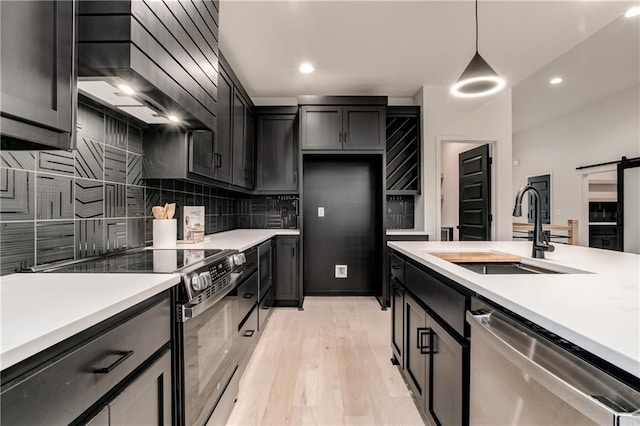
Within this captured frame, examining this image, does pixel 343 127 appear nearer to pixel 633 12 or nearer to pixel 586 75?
pixel 633 12

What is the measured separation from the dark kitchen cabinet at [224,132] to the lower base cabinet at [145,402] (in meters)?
1.65

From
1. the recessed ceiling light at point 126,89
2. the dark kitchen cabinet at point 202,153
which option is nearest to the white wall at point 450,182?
the dark kitchen cabinet at point 202,153

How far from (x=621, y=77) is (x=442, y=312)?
5.20m

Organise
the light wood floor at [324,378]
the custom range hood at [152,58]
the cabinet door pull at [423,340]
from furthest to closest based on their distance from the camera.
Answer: the light wood floor at [324,378], the cabinet door pull at [423,340], the custom range hood at [152,58]

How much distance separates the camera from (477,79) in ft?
6.60

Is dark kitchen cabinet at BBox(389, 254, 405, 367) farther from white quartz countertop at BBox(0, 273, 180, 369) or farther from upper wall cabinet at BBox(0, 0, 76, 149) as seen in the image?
upper wall cabinet at BBox(0, 0, 76, 149)

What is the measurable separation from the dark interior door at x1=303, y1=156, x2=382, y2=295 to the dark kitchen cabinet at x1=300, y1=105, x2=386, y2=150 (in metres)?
0.41

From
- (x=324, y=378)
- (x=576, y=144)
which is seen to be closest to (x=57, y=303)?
(x=324, y=378)

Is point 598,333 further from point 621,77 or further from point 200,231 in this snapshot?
point 621,77

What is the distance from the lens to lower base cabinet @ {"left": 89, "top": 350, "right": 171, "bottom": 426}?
0.77 meters

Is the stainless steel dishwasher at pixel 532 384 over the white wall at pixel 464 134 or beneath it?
beneath

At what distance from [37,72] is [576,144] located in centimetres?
751

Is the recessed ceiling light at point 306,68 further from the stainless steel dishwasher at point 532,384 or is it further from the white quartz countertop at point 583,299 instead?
the stainless steel dishwasher at point 532,384

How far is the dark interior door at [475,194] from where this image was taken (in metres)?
3.98
